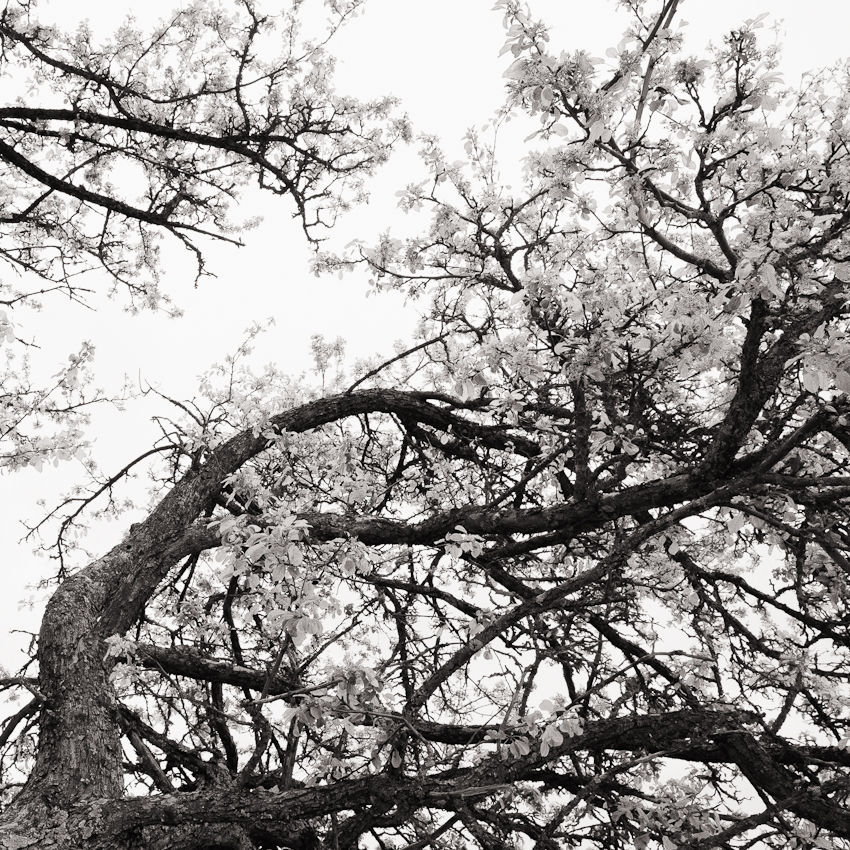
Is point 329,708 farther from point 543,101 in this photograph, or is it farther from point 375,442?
point 375,442

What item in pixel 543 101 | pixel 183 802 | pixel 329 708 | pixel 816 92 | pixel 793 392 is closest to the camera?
pixel 329 708

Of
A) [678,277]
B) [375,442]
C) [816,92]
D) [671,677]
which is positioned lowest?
[671,677]

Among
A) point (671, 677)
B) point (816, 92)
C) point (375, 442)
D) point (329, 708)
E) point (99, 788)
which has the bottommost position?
point (99, 788)

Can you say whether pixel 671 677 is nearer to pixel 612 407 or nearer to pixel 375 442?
pixel 612 407

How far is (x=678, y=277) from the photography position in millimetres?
4320

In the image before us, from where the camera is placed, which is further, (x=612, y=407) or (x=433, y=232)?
(x=433, y=232)

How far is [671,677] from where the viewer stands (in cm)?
523

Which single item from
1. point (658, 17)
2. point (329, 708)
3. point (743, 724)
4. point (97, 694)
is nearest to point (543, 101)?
point (658, 17)

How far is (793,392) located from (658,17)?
3.23m

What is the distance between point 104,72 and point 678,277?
15.9 ft

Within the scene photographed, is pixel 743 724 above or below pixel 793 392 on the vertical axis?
below

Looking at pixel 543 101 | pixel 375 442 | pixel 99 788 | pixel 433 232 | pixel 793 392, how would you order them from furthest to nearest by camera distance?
pixel 375 442
pixel 793 392
pixel 433 232
pixel 99 788
pixel 543 101

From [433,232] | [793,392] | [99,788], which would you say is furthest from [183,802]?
[793,392]

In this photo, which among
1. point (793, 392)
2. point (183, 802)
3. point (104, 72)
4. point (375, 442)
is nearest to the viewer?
point (183, 802)
